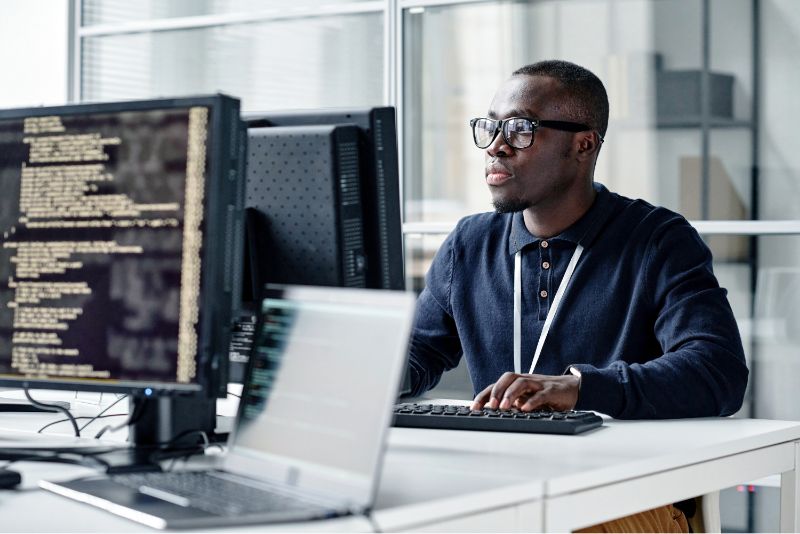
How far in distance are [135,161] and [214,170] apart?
109mm

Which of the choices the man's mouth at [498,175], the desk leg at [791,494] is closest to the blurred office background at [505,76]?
the man's mouth at [498,175]

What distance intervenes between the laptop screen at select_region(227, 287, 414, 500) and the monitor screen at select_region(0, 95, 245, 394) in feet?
0.32

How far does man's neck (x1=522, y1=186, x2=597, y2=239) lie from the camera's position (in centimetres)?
236

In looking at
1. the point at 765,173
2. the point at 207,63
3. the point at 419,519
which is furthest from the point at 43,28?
the point at 419,519

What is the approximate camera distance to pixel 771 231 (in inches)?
135

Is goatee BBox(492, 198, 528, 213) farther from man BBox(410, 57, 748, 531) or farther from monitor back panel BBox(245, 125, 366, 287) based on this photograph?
monitor back panel BBox(245, 125, 366, 287)

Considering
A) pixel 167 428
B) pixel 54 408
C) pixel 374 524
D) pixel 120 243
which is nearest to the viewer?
pixel 374 524

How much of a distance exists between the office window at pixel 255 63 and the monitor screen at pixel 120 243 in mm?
2827

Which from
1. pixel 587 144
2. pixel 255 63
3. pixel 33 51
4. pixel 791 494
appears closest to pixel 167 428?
pixel 791 494

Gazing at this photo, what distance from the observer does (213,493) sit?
1.12m

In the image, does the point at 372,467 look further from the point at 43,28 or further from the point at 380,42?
the point at 43,28

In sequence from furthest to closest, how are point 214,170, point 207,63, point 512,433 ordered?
point 207,63 → point 512,433 → point 214,170

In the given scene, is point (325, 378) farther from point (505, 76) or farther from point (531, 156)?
point (505, 76)

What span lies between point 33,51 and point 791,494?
13.3 feet
